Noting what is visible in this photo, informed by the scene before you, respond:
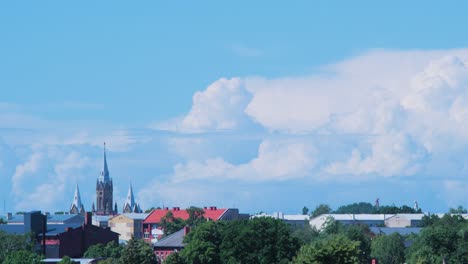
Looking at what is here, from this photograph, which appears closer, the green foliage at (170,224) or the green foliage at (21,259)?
the green foliage at (21,259)

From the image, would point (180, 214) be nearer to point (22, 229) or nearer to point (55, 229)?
point (55, 229)

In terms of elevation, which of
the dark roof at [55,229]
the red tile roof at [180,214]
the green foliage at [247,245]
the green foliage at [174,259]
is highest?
the red tile roof at [180,214]

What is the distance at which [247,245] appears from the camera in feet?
340

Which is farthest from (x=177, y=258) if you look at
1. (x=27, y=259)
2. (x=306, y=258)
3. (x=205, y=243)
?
(x=306, y=258)

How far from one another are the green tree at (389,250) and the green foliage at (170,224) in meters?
40.9

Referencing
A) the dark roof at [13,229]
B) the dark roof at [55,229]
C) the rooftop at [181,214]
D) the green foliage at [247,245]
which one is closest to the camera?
the green foliage at [247,245]

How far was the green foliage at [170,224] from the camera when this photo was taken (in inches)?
6540

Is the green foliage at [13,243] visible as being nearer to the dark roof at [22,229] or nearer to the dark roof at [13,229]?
the dark roof at [13,229]

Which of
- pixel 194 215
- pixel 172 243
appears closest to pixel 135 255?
pixel 172 243

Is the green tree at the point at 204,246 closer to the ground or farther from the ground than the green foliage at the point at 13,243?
closer to the ground

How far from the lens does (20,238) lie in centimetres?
12119

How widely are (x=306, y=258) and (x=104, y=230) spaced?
259 feet

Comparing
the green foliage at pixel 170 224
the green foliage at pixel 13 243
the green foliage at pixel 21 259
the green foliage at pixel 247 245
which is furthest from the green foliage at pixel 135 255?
the green foliage at pixel 170 224

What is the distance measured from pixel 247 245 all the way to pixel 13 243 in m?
28.5
